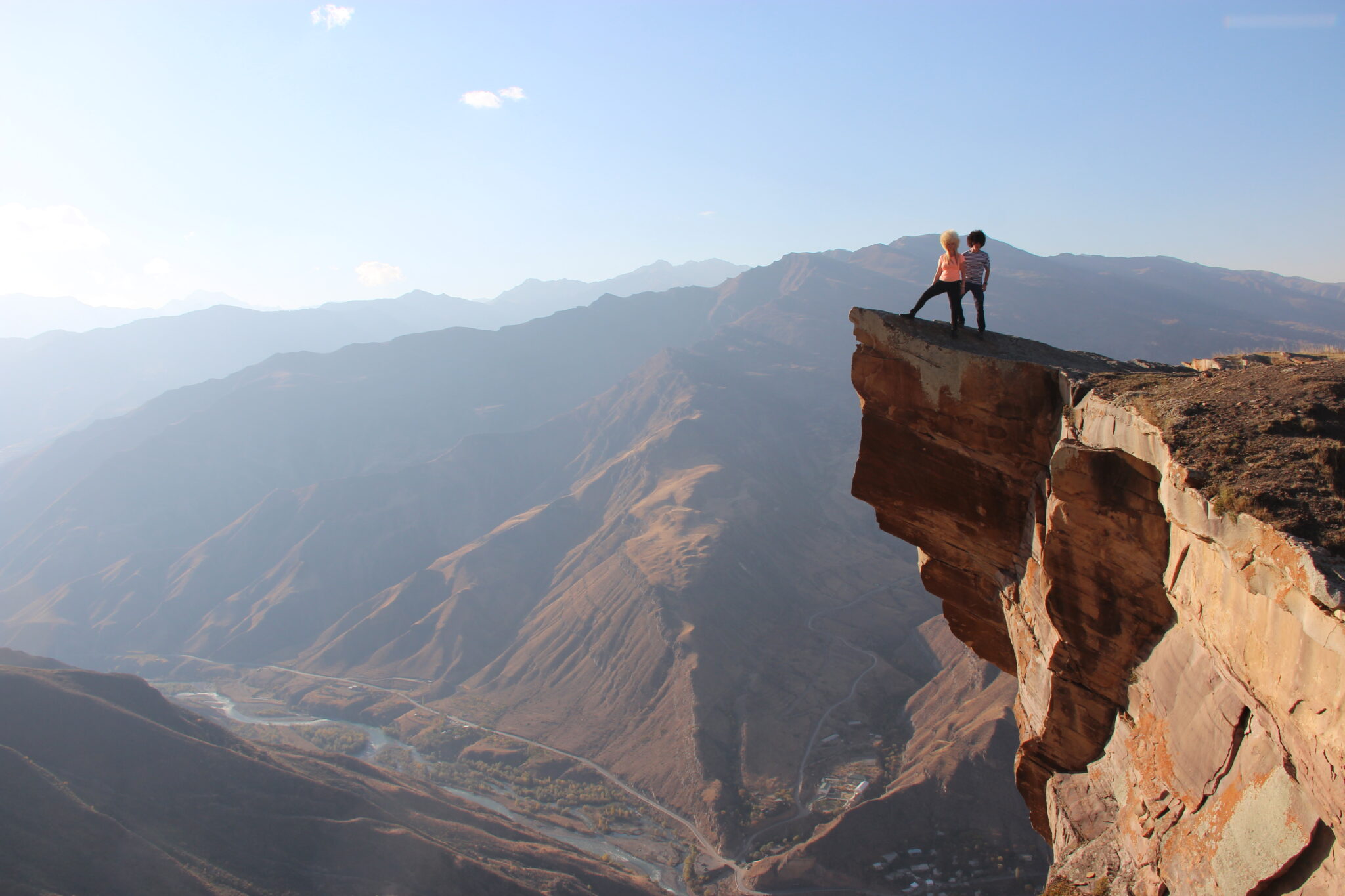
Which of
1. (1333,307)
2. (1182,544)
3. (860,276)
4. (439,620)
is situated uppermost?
(860,276)

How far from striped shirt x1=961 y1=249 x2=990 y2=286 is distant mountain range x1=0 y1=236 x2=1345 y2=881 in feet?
143

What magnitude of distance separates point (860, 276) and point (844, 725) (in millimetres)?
159466

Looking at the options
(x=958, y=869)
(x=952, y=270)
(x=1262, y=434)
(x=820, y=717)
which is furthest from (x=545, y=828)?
(x=1262, y=434)

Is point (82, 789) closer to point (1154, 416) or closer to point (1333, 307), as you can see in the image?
point (1154, 416)

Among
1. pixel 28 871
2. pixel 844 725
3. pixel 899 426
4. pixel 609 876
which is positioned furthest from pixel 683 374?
pixel 899 426

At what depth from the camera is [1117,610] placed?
8.48 metres

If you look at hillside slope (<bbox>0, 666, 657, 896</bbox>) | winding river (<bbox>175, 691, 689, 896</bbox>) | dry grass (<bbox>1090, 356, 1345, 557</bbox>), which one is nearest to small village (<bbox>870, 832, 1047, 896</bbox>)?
winding river (<bbox>175, 691, 689, 896</bbox>)

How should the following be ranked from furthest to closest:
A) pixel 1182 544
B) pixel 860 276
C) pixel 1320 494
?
pixel 860 276
pixel 1182 544
pixel 1320 494

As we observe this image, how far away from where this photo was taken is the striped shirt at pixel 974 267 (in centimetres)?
1048

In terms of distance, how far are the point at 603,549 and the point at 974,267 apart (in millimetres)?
91709

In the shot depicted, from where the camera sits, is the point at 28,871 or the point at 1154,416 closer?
the point at 1154,416

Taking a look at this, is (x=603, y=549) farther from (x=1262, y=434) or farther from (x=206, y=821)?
(x=1262, y=434)

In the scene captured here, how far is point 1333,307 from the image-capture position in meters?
176

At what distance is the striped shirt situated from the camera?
1048cm
